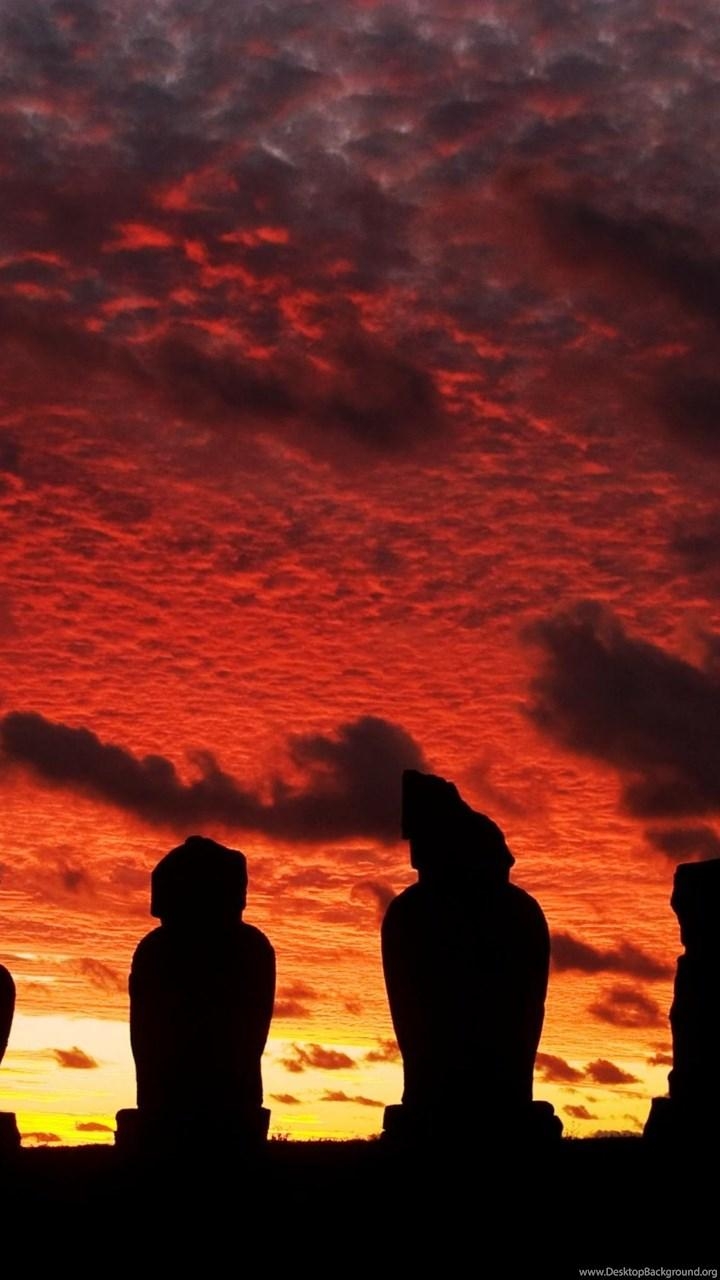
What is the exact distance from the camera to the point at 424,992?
61.1ft

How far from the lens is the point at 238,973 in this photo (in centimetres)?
1870

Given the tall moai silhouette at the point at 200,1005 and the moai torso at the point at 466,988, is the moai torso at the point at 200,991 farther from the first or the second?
the moai torso at the point at 466,988

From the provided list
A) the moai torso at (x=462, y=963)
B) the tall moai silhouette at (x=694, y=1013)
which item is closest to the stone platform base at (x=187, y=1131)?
the moai torso at (x=462, y=963)

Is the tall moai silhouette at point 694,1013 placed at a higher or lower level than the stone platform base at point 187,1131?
higher

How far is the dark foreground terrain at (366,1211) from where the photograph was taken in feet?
47.6

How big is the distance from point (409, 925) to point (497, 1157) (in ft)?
8.11

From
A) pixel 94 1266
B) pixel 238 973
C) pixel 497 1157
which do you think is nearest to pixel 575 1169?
A: pixel 497 1157

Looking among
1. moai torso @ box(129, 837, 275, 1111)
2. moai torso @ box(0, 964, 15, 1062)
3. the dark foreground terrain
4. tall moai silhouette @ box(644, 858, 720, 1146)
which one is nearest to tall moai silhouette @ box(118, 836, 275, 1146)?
moai torso @ box(129, 837, 275, 1111)

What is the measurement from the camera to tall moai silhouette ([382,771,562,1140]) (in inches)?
723

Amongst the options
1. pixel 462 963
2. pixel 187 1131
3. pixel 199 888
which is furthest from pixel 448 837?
pixel 187 1131

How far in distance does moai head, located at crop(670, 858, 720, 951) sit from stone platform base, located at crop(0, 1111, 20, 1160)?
699cm

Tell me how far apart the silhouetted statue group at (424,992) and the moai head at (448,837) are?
0.02m

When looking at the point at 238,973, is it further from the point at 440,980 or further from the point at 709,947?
the point at 709,947

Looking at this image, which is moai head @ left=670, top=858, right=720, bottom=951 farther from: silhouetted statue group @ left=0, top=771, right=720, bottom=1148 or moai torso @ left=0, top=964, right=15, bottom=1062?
moai torso @ left=0, top=964, right=15, bottom=1062
